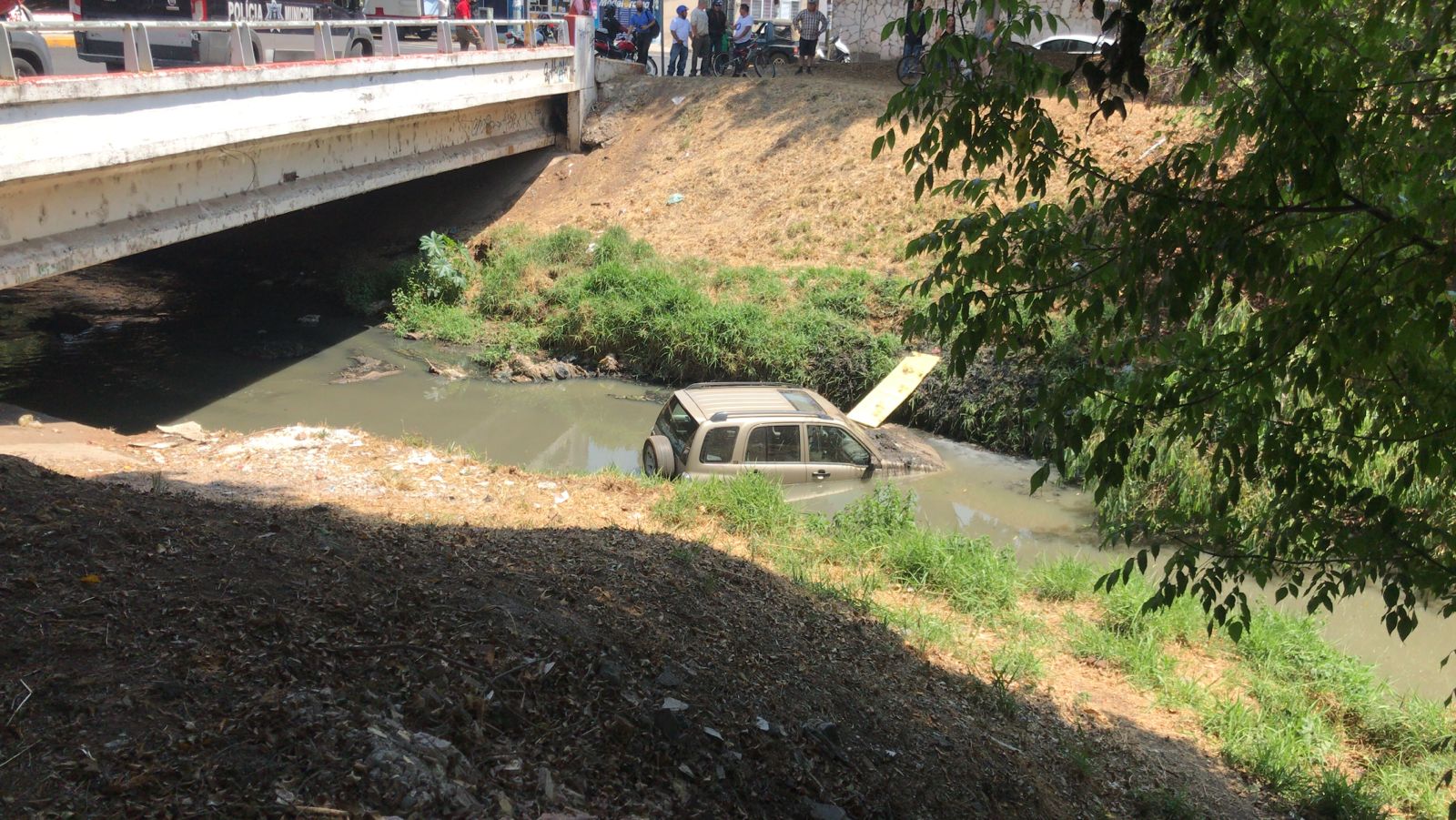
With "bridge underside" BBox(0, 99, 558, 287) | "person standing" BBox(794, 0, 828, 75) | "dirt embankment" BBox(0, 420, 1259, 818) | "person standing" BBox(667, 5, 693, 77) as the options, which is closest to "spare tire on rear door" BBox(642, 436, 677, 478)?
"dirt embankment" BBox(0, 420, 1259, 818)

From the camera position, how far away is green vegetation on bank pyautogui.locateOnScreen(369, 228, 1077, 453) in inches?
676

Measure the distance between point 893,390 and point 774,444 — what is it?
17.0ft

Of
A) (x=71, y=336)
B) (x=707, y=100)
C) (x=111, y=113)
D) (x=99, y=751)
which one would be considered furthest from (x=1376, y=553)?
(x=707, y=100)

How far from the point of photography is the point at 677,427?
40.1 feet

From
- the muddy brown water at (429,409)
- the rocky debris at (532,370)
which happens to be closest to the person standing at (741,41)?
the rocky debris at (532,370)

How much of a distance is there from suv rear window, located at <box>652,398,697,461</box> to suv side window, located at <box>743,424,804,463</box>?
67 centimetres

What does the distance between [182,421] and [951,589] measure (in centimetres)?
1179

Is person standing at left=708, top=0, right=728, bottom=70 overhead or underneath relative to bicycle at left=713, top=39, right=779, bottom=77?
overhead

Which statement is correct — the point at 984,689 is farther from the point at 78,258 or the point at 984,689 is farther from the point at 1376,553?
the point at 78,258

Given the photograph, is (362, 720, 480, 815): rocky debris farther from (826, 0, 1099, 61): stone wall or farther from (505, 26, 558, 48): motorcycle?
(826, 0, 1099, 61): stone wall

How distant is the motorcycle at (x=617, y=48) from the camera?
3144 centimetres

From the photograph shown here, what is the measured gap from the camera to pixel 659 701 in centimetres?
463

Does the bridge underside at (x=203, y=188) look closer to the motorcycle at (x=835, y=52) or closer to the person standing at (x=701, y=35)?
the person standing at (x=701, y=35)

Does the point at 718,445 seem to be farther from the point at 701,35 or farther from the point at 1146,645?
the point at 701,35
